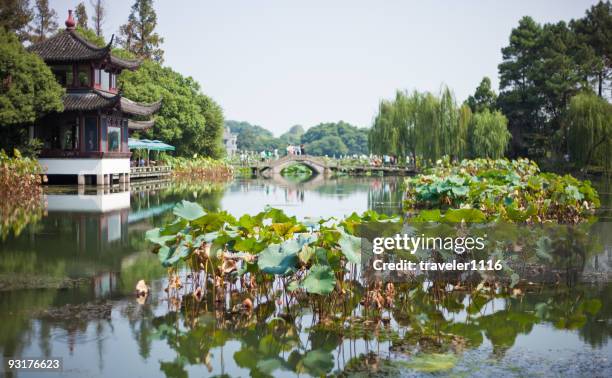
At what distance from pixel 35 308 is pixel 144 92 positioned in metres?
30.9

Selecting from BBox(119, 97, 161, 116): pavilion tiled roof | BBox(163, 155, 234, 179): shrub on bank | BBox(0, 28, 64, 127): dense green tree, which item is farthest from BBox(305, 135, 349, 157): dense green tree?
BBox(0, 28, 64, 127): dense green tree

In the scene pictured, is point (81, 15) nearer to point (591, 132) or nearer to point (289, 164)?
point (289, 164)

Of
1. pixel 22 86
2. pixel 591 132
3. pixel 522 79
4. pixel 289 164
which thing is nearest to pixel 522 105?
pixel 522 79

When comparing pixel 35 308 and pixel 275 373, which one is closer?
pixel 275 373

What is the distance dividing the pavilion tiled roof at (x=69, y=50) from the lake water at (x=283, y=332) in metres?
18.6

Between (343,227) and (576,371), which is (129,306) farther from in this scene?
(576,371)

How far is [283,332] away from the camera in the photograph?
6043 mm

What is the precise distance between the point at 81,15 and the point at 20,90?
21.9 metres

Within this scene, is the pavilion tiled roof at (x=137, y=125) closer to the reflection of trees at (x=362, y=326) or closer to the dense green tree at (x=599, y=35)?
the dense green tree at (x=599, y=35)

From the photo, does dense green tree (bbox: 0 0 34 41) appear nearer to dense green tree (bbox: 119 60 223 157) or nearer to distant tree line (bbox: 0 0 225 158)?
distant tree line (bbox: 0 0 225 158)

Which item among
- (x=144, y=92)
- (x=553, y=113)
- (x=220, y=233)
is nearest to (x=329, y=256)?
(x=220, y=233)

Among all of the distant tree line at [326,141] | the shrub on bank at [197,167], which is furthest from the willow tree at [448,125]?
the distant tree line at [326,141]

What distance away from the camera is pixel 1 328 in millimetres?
5992

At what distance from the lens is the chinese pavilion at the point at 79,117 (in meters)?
26.1
